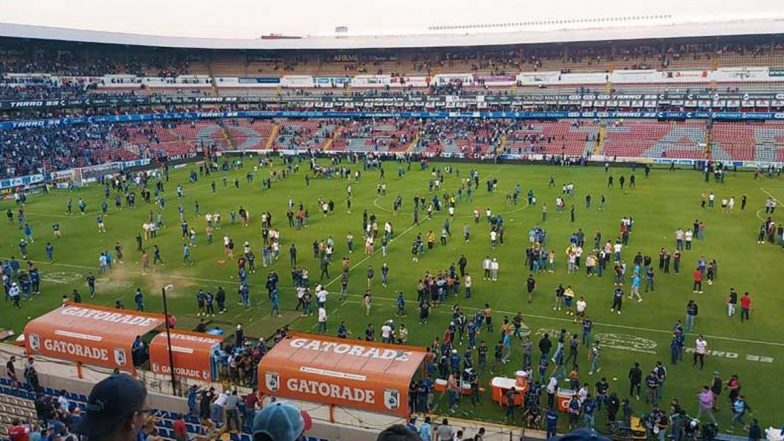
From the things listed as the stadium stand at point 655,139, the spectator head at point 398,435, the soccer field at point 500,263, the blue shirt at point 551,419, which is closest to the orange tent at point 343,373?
the soccer field at point 500,263

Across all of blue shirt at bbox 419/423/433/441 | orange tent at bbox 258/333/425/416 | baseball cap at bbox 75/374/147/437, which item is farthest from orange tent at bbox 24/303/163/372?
baseball cap at bbox 75/374/147/437

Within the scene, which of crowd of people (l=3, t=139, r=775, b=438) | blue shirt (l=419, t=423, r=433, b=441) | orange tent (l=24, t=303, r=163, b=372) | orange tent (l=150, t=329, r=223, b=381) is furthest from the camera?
orange tent (l=24, t=303, r=163, b=372)

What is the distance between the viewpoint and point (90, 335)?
63.4 ft

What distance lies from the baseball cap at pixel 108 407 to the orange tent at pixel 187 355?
16.0 m

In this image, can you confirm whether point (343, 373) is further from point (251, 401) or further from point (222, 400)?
point (222, 400)

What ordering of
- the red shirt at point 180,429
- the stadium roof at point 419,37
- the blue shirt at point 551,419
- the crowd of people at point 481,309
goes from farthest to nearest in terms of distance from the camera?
the stadium roof at point 419,37
the crowd of people at point 481,309
the blue shirt at point 551,419
the red shirt at point 180,429

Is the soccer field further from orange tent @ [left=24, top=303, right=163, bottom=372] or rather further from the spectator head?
the spectator head

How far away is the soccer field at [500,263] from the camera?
20.5 m

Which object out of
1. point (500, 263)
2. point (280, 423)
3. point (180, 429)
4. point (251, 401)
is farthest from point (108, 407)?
point (500, 263)

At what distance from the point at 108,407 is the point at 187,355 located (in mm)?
16448

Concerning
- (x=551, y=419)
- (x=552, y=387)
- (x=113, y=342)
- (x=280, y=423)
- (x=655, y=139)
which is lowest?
(x=551, y=419)

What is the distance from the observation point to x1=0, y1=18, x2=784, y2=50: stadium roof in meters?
70.4

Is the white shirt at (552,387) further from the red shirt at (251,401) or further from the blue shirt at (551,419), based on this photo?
the red shirt at (251,401)

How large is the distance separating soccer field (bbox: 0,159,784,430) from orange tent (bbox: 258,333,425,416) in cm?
230
